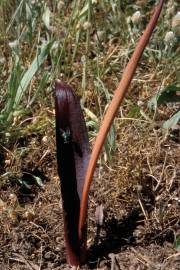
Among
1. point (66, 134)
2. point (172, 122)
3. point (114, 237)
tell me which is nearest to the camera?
point (66, 134)

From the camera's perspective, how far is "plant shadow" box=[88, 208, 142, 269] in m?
1.81

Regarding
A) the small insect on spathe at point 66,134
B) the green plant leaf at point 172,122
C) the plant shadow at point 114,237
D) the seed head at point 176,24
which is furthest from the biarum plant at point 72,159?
the seed head at point 176,24

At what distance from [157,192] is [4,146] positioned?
0.48m

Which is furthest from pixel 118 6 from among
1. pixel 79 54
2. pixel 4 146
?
pixel 4 146

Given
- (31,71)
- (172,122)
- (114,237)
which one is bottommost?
(114,237)

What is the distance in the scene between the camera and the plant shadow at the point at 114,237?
71.2 inches

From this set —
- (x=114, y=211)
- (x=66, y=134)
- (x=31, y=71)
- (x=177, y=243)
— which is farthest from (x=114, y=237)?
(x=31, y=71)

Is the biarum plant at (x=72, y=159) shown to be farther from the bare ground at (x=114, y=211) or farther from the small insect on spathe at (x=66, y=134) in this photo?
the bare ground at (x=114, y=211)

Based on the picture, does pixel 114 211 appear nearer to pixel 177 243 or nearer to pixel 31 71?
pixel 177 243

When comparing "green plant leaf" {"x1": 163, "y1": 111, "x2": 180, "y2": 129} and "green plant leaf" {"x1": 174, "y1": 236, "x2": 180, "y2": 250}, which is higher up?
"green plant leaf" {"x1": 163, "y1": 111, "x2": 180, "y2": 129}

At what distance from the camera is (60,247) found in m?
1.82

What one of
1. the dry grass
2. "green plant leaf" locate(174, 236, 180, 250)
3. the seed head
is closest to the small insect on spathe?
the dry grass

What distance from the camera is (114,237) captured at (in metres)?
1.84

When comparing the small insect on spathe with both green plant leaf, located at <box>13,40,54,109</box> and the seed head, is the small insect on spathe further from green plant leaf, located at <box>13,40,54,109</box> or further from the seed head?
the seed head
